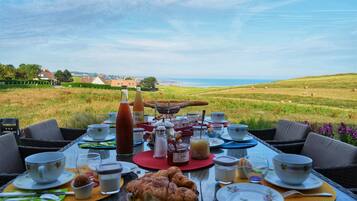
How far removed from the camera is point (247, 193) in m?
1.05

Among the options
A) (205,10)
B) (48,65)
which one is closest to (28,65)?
(48,65)

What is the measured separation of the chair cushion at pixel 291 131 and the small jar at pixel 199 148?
119 centimetres

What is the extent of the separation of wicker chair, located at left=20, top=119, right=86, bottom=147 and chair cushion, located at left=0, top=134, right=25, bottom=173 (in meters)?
0.27

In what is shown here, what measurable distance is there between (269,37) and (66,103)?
9.96 meters

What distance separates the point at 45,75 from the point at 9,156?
8412mm

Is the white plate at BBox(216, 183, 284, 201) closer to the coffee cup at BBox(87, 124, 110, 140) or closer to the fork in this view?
the fork

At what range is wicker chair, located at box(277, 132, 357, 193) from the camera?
1433 mm

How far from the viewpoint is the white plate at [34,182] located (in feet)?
3.72

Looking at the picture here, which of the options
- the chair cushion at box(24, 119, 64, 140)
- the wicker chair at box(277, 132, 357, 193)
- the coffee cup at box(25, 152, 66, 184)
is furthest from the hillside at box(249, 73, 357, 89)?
the coffee cup at box(25, 152, 66, 184)

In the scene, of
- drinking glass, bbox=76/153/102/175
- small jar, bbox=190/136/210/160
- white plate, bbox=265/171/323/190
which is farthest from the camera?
small jar, bbox=190/136/210/160

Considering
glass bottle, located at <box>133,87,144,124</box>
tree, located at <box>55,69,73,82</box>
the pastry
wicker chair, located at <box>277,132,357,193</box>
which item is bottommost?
wicker chair, located at <box>277,132,357,193</box>

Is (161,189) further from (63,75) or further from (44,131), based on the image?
(63,75)

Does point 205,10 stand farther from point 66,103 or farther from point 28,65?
point 28,65

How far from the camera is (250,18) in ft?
33.2
